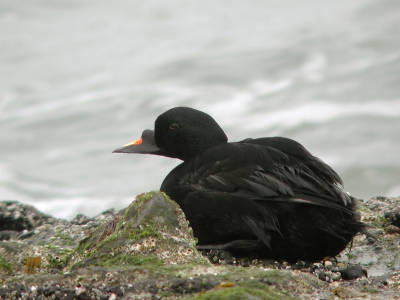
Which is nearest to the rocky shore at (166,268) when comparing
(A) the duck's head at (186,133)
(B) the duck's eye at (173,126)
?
(A) the duck's head at (186,133)

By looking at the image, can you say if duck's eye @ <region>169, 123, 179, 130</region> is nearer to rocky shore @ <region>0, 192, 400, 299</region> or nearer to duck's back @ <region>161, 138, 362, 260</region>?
duck's back @ <region>161, 138, 362, 260</region>

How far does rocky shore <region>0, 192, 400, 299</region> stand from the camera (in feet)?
12.8

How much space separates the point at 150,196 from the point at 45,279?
120cm

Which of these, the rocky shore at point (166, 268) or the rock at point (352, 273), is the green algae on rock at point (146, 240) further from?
the rock at point (352, 273)

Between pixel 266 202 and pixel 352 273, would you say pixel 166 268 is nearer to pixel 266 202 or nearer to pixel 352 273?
pixel 352 273

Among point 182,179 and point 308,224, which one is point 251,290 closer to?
point 308,224

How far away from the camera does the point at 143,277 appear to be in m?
4.07

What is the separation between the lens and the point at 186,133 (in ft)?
22.9

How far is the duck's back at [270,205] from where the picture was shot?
18.8 ft

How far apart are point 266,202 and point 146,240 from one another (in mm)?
1388

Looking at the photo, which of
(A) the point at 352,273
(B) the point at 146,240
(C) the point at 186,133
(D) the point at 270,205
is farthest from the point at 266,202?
(C) the point at 186,133

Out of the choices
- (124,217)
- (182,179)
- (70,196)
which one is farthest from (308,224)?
(70,196)

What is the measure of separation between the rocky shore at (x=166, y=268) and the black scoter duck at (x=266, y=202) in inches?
6.4

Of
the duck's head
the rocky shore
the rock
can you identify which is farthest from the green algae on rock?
the duck's head
